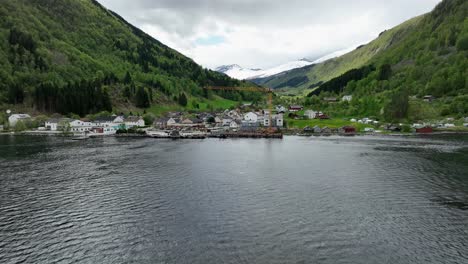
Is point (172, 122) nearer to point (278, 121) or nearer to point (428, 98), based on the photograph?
point (278, 121)

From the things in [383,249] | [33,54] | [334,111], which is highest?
[33,54]

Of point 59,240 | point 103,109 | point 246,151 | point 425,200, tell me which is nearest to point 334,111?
point 246,151

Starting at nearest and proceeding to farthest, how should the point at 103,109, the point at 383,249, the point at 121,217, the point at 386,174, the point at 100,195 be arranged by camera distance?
the point at 383,249, the point at 121,217, the point at 100,195, the point at 386,174, the point at 103,109

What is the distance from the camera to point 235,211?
32156 millimetres

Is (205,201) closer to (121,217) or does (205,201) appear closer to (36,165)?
(121,217)

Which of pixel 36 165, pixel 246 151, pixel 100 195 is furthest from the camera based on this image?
pixel 246 151

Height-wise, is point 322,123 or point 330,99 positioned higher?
point 330,99

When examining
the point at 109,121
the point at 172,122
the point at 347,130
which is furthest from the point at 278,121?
the point at 109,121

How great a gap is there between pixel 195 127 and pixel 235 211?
104m

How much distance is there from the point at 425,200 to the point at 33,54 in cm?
20300

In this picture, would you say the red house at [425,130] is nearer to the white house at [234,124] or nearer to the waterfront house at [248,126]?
the waterfront house at [248,126]

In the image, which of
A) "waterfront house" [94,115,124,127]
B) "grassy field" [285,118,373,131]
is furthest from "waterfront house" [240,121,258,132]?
"waterfront house" [94,115,124,127]

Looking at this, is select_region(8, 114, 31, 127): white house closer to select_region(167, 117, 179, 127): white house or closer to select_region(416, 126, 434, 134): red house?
select_region(167, 117, 179, 127): white house

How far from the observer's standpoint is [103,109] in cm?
14875
